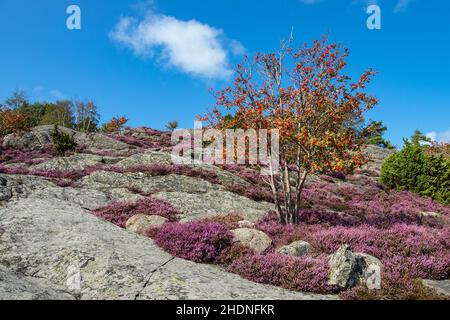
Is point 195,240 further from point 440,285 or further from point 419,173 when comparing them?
point 419,173

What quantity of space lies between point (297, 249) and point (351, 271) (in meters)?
2.38

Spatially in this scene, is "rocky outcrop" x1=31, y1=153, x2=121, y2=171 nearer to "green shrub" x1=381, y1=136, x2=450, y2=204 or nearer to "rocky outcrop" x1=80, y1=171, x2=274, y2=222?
"rocky outcrop" x1=80, y1=171, x2=274, y2=222

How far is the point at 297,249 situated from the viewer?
1108 cm

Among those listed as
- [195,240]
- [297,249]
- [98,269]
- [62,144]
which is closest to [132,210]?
[195,240]

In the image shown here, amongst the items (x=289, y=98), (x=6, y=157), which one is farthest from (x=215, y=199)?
(x=6, y=157)

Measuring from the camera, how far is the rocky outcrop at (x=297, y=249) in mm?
10812

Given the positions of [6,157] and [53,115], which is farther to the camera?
[53,115]

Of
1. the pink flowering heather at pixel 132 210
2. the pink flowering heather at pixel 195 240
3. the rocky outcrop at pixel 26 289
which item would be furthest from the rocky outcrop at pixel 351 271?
the pink flowering heather at pixel 132 210

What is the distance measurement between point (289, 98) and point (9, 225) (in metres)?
11.3

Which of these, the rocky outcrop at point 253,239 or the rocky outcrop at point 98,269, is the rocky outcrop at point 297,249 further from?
the rocky outcrop at point 98,269

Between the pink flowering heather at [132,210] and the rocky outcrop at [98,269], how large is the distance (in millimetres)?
3628
